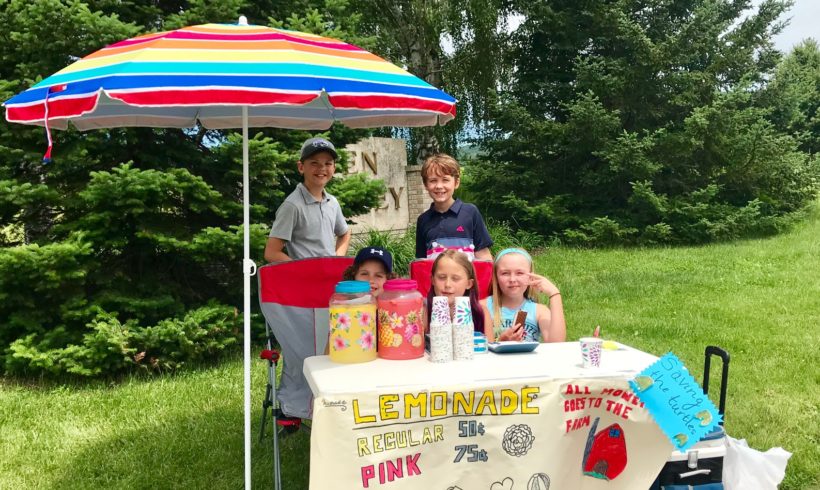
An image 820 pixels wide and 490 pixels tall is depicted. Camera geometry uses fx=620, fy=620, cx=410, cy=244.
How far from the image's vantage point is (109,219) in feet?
17.7

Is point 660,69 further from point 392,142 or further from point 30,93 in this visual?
point 30,93

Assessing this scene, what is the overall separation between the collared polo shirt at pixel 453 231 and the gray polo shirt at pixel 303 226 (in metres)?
0.65

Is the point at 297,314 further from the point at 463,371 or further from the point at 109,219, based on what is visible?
the point at 109,219

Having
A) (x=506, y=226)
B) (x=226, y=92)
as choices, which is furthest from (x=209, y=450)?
(x=506, y=226)

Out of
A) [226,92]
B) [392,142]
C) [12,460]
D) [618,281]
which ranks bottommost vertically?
[12,460]

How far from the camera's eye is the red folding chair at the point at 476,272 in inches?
136

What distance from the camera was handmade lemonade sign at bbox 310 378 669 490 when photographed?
2178 millimetres

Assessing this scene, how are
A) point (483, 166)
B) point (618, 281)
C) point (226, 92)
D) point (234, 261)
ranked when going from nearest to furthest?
point (226, 92), point (234, 261), point (618, 281), point (483, 166)

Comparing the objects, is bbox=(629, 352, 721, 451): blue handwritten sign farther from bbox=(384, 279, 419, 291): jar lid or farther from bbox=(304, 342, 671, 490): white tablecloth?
bbox=(384, 279, 419, 291): jar lid

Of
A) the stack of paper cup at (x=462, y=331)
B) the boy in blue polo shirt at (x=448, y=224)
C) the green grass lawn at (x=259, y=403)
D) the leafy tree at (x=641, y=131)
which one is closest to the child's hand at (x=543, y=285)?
the boy in blue polo shirt at (x=448, y=224)

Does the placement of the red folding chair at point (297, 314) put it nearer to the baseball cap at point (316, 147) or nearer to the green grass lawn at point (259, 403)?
the green grass lawn at point (259, 403)

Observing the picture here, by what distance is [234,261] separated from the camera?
6.31 meters

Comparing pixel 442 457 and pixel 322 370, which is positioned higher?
pixel 322 370

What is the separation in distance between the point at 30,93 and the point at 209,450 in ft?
8.08
